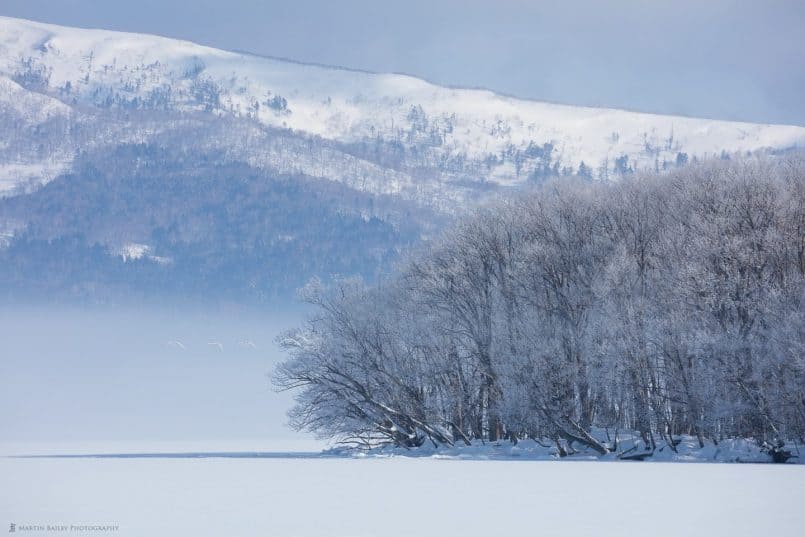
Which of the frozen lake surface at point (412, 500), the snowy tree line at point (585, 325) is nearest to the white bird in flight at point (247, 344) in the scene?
the snowy tree line at point (585, 325)

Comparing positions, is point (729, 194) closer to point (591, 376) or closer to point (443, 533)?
point (591, 376)

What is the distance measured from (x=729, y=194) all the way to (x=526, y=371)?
42.1 feet

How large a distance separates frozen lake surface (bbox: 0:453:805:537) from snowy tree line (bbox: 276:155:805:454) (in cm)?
757

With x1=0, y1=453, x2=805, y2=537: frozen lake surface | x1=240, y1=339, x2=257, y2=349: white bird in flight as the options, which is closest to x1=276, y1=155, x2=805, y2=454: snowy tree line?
x1=0, y1=453, x2=805, y2=537: frozen lake surface

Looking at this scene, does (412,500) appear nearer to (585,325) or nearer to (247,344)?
(585,325)

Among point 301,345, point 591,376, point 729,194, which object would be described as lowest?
point 591,376

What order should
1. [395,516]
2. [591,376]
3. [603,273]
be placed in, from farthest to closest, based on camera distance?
[603,273] → [591,376] → [395,516]

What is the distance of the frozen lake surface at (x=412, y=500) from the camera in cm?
2280

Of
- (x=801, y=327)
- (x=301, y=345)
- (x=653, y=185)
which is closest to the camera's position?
(x=801, y=327)

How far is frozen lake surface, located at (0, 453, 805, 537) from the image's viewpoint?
22797mm

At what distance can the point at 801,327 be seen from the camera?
46031mm

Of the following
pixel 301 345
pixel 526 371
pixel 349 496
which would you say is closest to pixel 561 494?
pixel 349 496

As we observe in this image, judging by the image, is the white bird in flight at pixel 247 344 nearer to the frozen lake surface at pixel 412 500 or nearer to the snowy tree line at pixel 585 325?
the snowy tree line at pixel 585 325

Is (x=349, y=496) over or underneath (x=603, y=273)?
underneath
